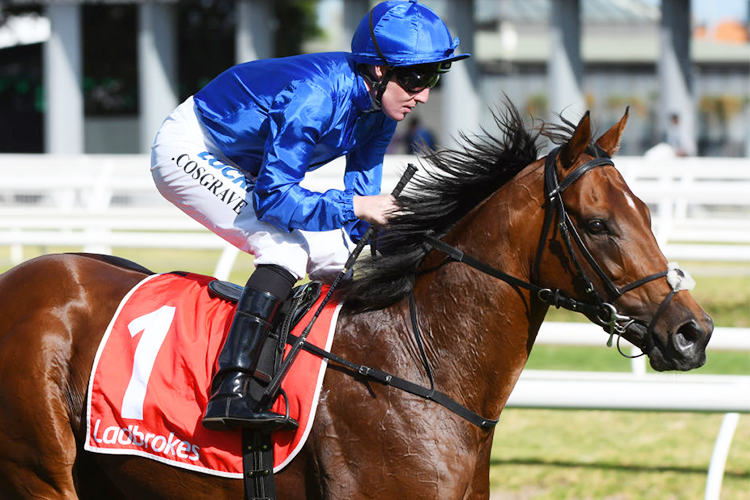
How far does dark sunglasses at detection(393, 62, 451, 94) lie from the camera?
8.87 ft

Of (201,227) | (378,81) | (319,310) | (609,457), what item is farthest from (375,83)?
(201,227)

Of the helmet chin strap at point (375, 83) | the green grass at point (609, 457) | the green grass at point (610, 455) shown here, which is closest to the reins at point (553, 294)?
the helmet chin strap at point (375, 83)

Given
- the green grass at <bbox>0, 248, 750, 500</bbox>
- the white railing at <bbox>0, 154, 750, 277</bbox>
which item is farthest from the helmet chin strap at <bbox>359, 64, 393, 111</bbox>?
the green grass at <bbox>0, 248, 750, 500</bbox>

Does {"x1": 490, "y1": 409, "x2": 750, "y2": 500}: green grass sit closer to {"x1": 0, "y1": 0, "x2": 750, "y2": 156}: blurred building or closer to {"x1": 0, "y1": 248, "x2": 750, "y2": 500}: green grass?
{"x1": 0, "y1": 248, "x2": 750, "y2": 500}: green grass

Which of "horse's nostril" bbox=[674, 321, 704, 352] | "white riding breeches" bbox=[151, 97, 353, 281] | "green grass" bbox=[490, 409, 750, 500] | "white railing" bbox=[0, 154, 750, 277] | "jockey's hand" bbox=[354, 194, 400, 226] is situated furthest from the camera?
"white railing" bbox=[0, 154, 750, 277]

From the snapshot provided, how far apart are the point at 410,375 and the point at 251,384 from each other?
43cm

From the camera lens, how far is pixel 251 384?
255cm

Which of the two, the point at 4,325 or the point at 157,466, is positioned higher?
the point at 4,325

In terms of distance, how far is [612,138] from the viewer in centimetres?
257

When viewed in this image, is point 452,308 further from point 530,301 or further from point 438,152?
point 438,152

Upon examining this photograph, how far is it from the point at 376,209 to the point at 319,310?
333 mm

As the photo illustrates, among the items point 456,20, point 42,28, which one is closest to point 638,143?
point 456,20

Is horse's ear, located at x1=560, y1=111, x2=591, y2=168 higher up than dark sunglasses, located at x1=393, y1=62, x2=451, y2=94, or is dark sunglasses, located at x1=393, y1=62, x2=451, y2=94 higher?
dark sunglasses, located at x1=393, y1=62, x2=451, y2=94

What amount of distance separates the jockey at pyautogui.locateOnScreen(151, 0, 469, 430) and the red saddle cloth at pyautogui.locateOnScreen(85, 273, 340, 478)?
3.4 inches
